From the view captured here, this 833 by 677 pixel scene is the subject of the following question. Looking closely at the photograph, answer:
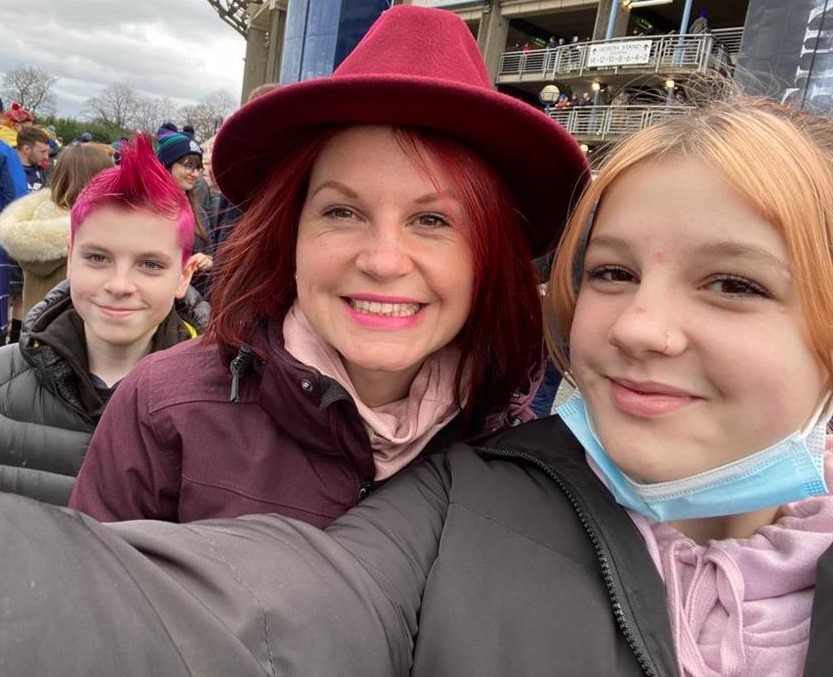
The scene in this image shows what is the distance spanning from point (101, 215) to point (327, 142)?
0.99 m

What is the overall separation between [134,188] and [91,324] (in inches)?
17.3

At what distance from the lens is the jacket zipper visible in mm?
946

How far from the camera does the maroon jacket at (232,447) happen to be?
1.33m

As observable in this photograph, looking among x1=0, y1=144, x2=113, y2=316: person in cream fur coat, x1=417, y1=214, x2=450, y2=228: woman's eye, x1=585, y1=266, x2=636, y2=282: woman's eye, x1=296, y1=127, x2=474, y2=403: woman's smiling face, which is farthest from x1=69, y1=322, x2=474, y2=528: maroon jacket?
x1=0, y1=144, x2=113, y2=316: person in cream fur coat

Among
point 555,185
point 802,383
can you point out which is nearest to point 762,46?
point 555,185

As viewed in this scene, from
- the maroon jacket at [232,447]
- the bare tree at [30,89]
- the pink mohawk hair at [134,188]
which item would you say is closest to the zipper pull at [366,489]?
the maroon jacket at [232,447]

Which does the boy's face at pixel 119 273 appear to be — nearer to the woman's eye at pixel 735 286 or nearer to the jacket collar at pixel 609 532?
the jacket collar at pixel 609 532

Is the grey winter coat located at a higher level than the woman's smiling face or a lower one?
lower

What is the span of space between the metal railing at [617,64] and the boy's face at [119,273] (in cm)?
1818

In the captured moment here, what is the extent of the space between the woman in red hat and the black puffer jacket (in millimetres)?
545

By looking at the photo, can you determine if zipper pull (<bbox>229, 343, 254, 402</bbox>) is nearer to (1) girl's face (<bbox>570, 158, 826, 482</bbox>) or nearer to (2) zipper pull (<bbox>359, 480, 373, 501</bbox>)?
(2) zipper pull (<bbox>359, 480, 373, 501</bbox>)

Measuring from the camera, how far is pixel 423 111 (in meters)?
1.30

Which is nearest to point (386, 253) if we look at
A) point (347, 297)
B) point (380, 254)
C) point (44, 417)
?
point (380, 254)

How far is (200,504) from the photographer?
1.33m
